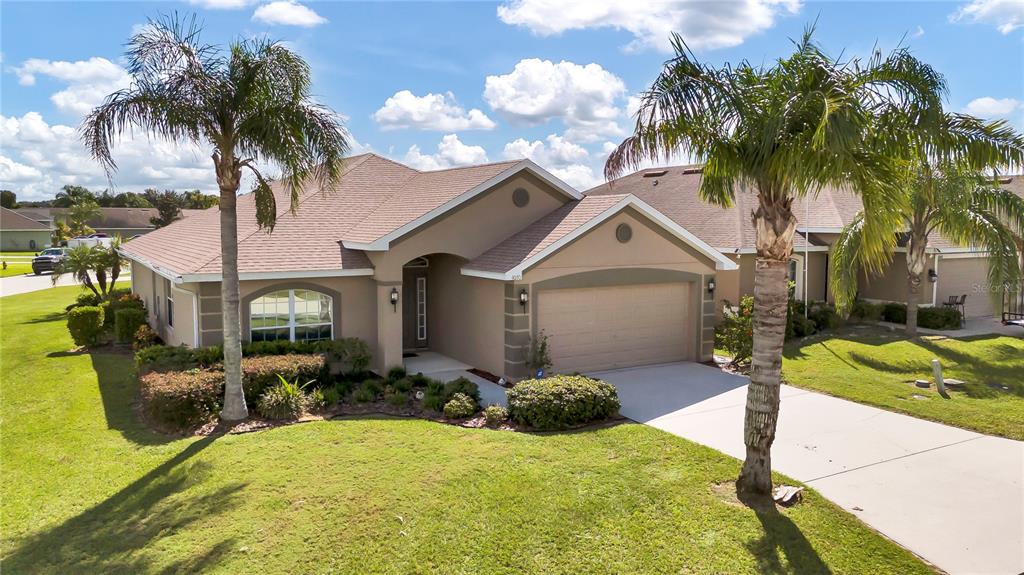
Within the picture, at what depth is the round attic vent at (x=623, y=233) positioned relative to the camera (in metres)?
15.9

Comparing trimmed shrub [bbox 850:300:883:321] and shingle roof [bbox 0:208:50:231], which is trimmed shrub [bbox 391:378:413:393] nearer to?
trimmed shrub [bbox 850:300:883:321]

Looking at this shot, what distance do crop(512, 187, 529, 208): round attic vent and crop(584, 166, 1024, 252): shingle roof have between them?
5916 millimetres

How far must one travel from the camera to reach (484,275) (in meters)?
15.3

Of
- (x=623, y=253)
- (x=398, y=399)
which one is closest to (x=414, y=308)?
(x=398, y=399)

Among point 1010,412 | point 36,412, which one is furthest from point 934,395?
point 36,412

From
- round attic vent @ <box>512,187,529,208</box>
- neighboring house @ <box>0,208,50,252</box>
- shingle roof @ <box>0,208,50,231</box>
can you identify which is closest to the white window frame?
round attic vent @ <box>512,187,529,208</box>

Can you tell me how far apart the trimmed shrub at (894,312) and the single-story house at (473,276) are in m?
9.59

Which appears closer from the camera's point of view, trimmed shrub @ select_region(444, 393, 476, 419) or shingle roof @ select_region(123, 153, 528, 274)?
trimmed shrub @ select_region(444, 393, 476, 419)

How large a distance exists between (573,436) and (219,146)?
7.81 metres

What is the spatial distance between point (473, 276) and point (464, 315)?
1456 mm

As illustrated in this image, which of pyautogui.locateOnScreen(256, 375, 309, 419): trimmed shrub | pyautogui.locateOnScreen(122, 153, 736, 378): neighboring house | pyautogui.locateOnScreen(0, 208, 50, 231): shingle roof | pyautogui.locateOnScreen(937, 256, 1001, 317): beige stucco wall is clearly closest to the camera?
pyautogui.locateOnScreen(256, 375, 309, 419): trimmed shrub

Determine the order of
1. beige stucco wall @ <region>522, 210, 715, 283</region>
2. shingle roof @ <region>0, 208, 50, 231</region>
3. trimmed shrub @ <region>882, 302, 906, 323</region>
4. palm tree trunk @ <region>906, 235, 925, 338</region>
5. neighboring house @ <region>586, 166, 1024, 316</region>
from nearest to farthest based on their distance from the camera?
beige stucco wall @ <region>522, 210, 715, 283</region>
palm tree trunk @ <region>906, 235, 925, 338</region>
neighboring house @ <region>586, 166, 1024, 316</region>
trimmed shrub @ <region>882, 302, 906, 323</region>
shingle roof @ <region>0, 208, 50, 231</region>

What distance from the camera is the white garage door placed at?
15609 millimetres

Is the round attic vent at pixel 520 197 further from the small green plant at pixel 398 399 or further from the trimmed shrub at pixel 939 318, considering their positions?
the trimmed shrub at pixel 939 318
